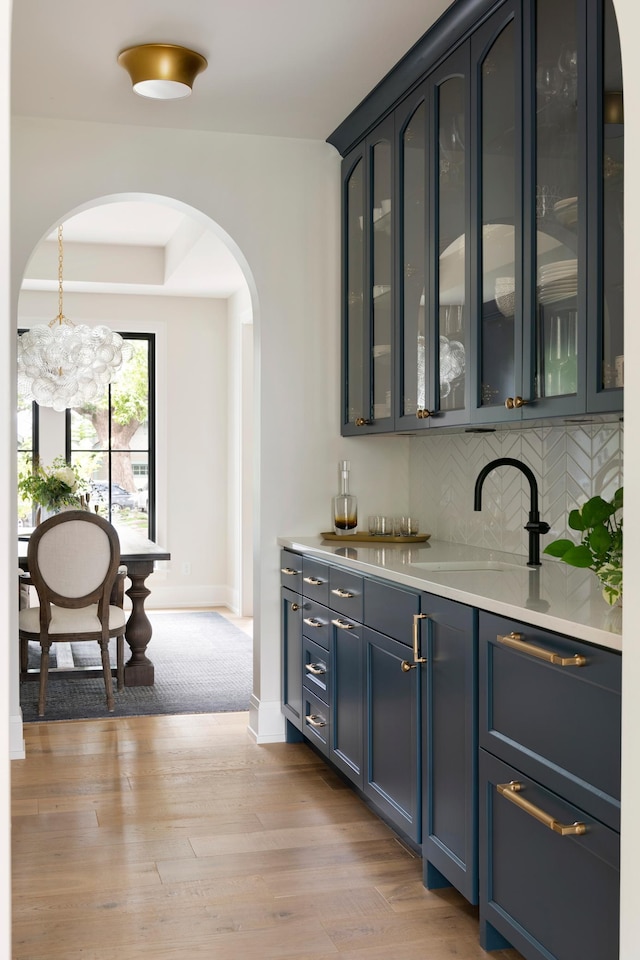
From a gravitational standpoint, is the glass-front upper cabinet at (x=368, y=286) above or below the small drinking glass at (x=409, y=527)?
above

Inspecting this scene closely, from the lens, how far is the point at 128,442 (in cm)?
820

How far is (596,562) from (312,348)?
263cm

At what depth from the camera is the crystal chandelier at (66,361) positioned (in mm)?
6039

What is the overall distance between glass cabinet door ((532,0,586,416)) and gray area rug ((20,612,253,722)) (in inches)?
115

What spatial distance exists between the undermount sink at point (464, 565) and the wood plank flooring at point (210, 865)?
893 mm

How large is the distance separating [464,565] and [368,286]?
4.42 ft

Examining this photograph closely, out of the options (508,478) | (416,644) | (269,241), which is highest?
(269,241)

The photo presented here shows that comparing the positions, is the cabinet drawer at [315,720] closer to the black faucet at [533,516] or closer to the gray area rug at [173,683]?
the gray area rug at [173,683]

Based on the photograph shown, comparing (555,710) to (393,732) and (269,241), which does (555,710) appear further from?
(269,241)

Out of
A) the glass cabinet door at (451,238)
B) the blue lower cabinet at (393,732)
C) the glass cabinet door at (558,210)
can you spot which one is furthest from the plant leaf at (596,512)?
the glass cabinet door at (451,238)

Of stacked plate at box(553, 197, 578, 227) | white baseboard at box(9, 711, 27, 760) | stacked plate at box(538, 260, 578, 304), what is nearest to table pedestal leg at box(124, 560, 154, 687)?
white baseboard at box(9, 711, 27, 760)

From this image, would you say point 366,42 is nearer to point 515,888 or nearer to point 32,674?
point 515,888

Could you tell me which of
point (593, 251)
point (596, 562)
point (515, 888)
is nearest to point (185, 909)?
point (515, 888)

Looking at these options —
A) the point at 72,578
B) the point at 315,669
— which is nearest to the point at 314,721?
the point at 315,669
